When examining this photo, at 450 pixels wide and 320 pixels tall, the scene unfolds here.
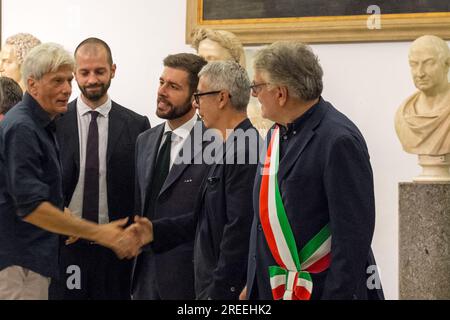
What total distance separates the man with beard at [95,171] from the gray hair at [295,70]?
194 centimetres

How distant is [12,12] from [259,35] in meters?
2.76

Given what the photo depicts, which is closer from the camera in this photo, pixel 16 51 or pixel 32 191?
pixel 32 191

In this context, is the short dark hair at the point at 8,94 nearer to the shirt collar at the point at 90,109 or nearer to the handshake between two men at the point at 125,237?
the shirt collar at the point at 90,109

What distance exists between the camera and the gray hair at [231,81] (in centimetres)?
461

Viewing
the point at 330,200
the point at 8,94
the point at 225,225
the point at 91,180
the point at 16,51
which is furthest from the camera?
the point at 16,51

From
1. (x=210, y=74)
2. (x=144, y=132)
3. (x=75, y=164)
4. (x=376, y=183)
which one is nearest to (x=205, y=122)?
(x=210, y=74)

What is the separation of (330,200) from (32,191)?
1.54 m

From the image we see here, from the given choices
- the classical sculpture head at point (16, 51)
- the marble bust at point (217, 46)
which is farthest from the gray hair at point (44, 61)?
the classical sculpture head at point (16, 51)

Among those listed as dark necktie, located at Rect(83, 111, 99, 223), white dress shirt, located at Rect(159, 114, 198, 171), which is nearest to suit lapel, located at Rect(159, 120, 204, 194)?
white dress shirt, located at Rect(159, 114, 198, 171)

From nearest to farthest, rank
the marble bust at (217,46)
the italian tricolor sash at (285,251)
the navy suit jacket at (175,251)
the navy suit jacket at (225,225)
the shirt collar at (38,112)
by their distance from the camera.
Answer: the italian tricolor sash at (285,251) → the navy suit jacket at (225,225) → the shirt collar at (38,112) → the navy suit jacket at (175,251) → the marble bust at (217,46)

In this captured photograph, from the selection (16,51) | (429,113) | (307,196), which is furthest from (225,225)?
(16,51)

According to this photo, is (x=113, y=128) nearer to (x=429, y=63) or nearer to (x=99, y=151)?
(x=99, y=151)

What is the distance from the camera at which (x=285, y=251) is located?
3.77 metres
